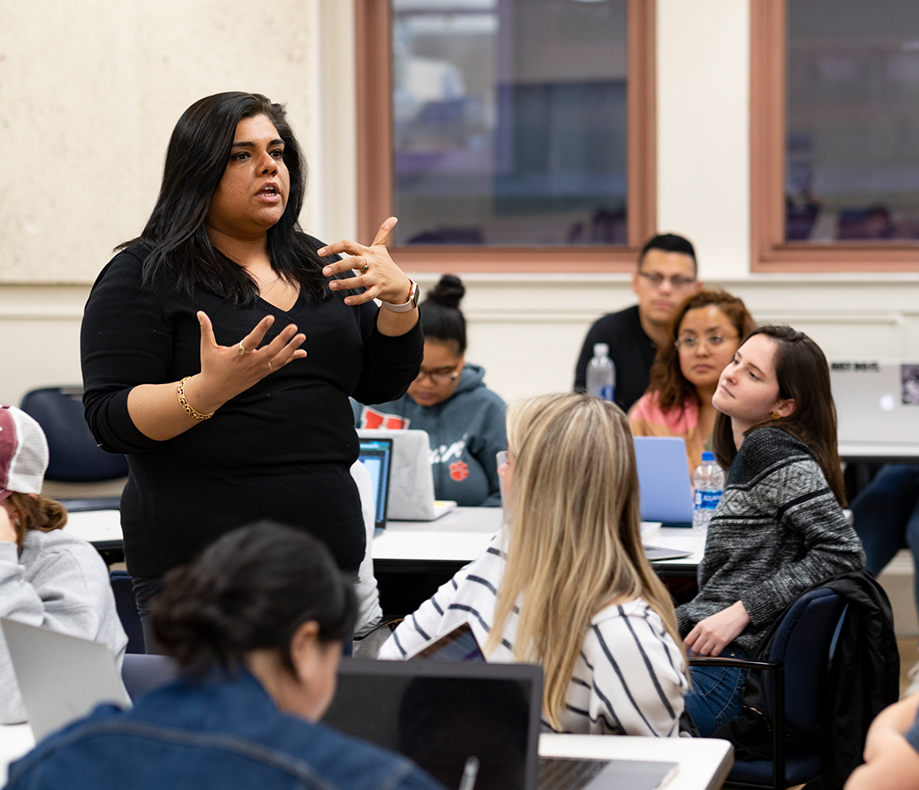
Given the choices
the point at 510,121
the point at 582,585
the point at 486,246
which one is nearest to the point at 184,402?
the point at 582,585

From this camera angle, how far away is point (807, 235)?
4465 mm

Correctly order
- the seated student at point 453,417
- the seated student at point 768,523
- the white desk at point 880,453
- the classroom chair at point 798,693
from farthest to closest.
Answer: the white desk at point 880,453 < the seated student at point 453,417 < the seated student at point 768,523 < the classroom chair at point 798,693

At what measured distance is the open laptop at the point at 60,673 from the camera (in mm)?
1057

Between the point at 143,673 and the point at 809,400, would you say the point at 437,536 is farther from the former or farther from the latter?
the point at 143,673

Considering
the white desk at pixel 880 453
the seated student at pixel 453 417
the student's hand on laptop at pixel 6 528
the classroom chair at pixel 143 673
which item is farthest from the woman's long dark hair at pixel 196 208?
the white desk at pixel 880 453

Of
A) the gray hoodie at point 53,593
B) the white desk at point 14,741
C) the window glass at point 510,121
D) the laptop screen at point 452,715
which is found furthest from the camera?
the window glass at point 510,121

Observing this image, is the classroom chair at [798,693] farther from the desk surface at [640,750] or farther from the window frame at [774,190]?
the window frame at [774,190]

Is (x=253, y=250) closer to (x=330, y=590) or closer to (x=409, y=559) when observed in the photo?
(x=409, y=559)

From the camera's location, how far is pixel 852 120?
443 cm

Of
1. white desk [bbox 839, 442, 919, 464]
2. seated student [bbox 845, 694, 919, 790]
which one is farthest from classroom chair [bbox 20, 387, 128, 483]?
seated student [bbox 845, 694, 919, 790]

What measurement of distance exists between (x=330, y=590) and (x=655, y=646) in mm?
674

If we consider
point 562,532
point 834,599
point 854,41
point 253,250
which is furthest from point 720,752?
point 854,41

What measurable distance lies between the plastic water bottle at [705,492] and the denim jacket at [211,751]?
79.2 inches

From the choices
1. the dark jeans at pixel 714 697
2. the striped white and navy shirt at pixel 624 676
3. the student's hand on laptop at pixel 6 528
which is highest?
the student's hand on laptop at pixel 6 528
